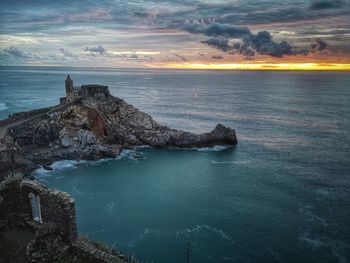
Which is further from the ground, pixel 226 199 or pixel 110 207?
pixel 226 199

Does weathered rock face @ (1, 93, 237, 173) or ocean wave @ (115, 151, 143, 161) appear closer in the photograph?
weathered rock face @ (1, 93, 237, 173)

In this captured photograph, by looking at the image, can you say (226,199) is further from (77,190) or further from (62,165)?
(62,165)

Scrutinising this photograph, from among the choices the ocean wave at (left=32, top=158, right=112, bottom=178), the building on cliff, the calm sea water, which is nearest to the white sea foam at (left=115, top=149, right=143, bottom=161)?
the calm sea water

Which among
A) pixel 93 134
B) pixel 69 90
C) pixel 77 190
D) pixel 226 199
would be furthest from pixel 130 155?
pixel 226 199

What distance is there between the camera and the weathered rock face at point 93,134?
5888 cm

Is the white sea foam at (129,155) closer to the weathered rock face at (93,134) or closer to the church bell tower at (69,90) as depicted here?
the weathered rock face at (93,134)

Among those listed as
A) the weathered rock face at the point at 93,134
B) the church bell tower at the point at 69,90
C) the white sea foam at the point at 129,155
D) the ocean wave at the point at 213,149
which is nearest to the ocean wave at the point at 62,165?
the weathered rock face at the point at 93,134

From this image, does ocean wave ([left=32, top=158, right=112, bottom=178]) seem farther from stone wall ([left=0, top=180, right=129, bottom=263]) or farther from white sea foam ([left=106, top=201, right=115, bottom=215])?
stone wall ([left=0, top=180, right=129, bottom=263])

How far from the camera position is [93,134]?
6306 centimetres

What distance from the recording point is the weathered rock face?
5888 centimetres

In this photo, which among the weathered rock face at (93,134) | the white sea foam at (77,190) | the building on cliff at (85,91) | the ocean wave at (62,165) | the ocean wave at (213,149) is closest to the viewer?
the white sea foam at (77,190)

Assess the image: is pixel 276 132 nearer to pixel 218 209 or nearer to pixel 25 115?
pixel 218 209

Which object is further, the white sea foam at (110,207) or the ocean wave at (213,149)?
the ocean wave at (213,149)

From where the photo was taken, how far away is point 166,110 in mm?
117062
